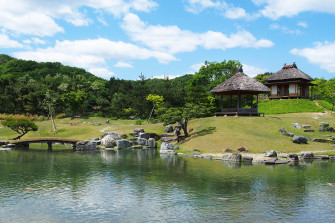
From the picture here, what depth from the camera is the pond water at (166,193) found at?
51.2 ft

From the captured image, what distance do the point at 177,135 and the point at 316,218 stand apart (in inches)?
1372

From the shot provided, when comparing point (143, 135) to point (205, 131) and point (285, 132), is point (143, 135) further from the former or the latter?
point (285, 132)

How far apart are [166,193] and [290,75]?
2373 inches

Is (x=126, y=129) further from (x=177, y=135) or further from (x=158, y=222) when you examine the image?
(x=158, y=222)

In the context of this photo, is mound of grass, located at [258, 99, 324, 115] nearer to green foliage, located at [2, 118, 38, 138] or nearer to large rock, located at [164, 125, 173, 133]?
large rock, located at [164, 125, 173, 133]

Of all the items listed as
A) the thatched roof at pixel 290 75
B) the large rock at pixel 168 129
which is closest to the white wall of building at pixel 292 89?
the thatched roof at pixel 290 75

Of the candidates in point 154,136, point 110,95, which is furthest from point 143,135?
point 110,95

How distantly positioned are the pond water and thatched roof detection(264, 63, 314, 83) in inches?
1670

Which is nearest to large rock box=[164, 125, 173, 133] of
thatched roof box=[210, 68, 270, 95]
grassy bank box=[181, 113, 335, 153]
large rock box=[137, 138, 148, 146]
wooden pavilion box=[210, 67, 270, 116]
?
grassy bank box=[181, 113, 335, 153]

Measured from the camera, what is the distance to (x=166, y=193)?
19906 millimetres

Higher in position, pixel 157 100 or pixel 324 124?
pixel 157 100

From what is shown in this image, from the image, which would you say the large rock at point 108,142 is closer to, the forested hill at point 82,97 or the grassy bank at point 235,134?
the grassy bank at point 235,134

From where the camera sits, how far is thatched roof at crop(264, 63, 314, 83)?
70312 millimetres

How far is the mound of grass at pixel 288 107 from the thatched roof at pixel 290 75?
5.33 m
